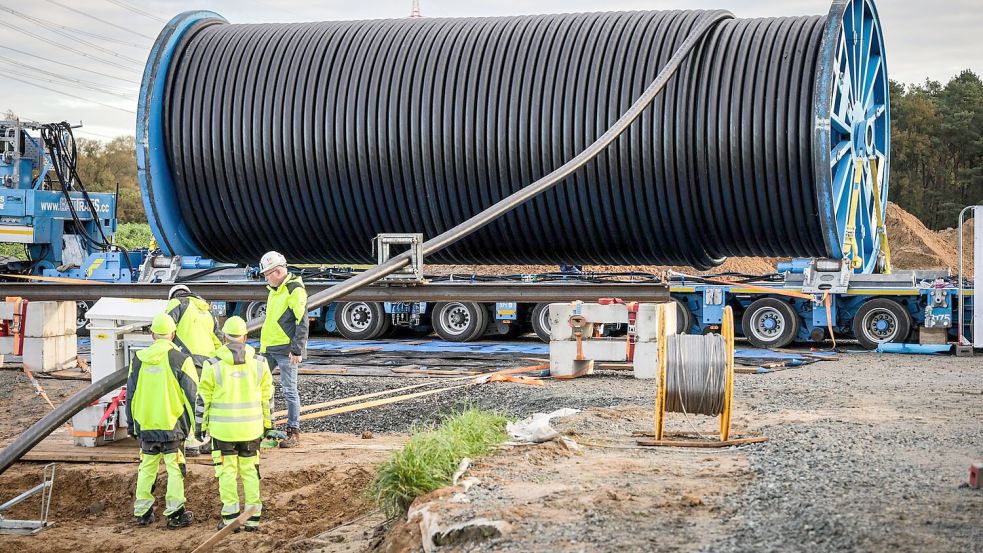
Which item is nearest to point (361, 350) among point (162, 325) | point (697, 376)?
point (162, 325)

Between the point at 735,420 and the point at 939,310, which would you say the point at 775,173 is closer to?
the point at 735,420

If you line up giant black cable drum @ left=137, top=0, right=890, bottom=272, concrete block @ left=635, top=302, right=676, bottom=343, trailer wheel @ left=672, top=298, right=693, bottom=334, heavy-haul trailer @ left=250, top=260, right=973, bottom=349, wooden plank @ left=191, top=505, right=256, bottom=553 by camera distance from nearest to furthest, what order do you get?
wooden plank @ left=191, top=505, right=256, bottom=553, giant black cable drum @ left=137, top=0, right=890, bottom=272, concrete block @ left=635, top=302, right=676, bottom=343, heavy-haul trailer @ left=250, top=260, right=973, bottom=349, trailer wheel @ left=672, top=298, right=693, bottom=334

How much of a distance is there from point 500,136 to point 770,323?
29.1ft

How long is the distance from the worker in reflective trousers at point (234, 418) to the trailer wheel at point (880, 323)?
11.7 m

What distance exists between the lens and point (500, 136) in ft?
33.0

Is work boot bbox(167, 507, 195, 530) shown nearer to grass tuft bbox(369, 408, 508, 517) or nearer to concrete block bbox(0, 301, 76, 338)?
grass tuft bbox(369, 408, 508, 517)

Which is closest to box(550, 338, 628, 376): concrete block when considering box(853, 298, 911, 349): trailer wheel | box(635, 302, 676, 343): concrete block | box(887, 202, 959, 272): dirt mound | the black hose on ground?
box(635, 302, 676, 343): concrete block

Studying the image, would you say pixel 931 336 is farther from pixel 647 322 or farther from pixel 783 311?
pixel 647 322

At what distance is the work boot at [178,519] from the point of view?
7.83m

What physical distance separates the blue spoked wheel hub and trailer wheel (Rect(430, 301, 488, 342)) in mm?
6852

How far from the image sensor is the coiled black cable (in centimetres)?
970

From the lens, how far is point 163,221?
1065 cm

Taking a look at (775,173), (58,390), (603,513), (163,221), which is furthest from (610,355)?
(603,513)

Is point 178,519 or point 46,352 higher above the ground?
point 46,352
